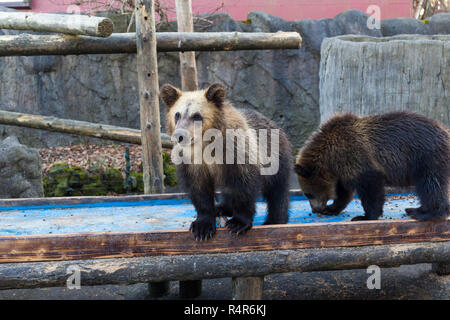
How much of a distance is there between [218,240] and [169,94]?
1103 millimetres

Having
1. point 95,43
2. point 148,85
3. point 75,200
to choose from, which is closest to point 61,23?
point 95,43

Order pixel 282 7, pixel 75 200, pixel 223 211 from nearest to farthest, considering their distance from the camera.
→ pixel 223 211, pixel 75 200, pixel 282 7

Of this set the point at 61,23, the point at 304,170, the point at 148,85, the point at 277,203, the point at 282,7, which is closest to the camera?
the point at 277,203

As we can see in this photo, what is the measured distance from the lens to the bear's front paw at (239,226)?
3584mm

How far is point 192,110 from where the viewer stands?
347 centimetres

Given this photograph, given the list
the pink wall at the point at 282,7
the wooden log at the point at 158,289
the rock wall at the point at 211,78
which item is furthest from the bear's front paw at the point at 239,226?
the pink wall at the point at 282,7

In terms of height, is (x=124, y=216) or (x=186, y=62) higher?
(x=186, y=62)

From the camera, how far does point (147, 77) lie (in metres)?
5.93

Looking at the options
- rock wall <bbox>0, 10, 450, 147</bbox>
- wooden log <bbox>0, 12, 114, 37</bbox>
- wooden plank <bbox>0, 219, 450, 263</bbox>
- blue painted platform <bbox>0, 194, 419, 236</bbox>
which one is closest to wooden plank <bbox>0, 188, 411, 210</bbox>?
blue painted platform <bbox>0, 194, 419, 236</bbox>

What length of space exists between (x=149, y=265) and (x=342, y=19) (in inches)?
328

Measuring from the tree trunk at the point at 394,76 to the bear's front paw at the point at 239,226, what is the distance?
9.52ft

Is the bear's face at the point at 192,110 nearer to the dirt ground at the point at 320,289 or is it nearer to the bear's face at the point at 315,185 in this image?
the bear's face at the point at 315,185

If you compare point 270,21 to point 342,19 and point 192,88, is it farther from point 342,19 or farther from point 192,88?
point 192,88

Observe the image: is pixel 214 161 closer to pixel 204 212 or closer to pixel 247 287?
pixel 204 212
